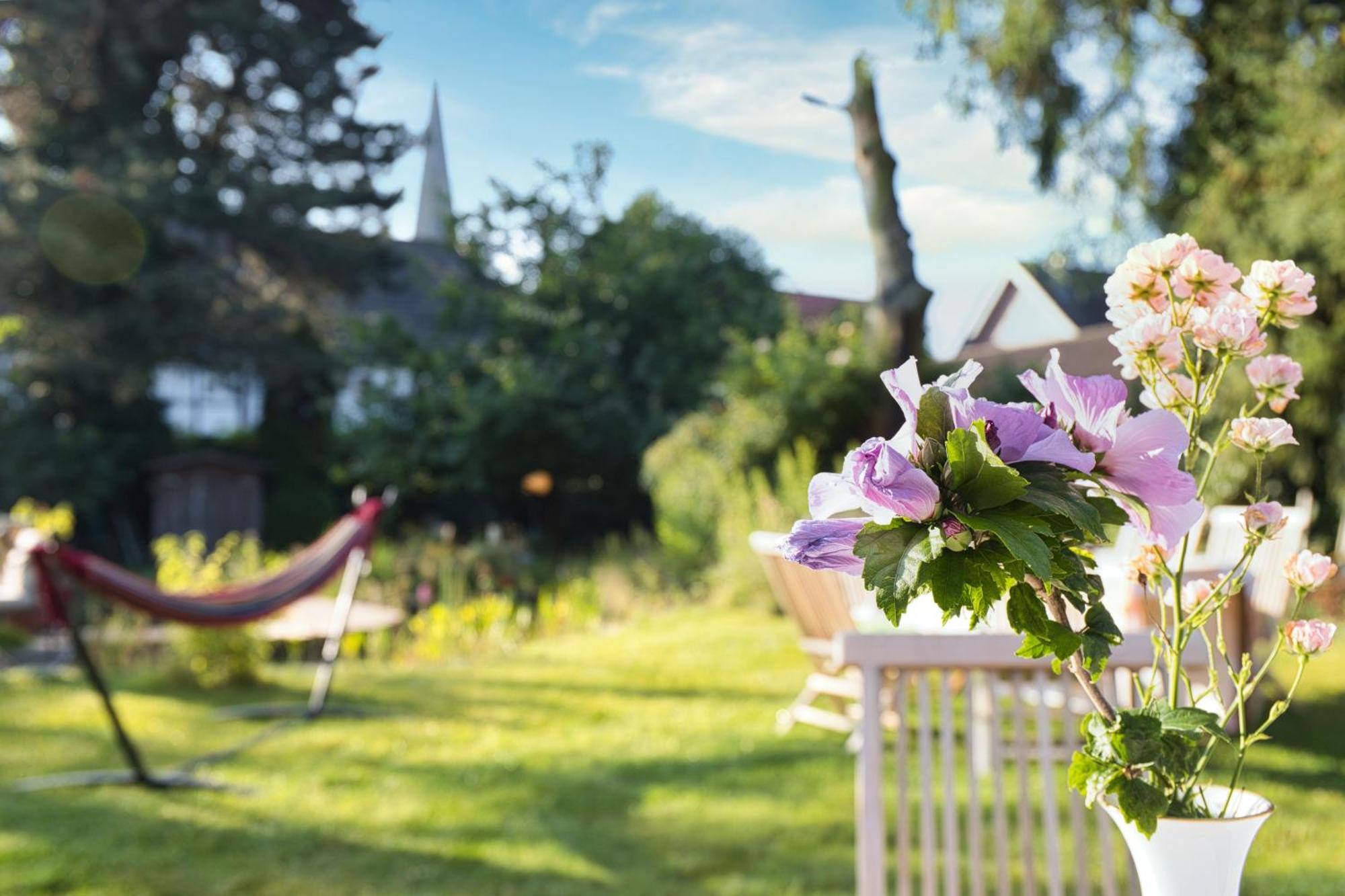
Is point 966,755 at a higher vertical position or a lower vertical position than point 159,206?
lower

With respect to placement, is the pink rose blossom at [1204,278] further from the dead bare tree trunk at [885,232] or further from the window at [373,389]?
the window at [373,389]

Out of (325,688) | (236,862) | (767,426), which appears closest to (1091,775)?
(236,862)

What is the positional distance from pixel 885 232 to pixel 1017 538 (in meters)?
6.84

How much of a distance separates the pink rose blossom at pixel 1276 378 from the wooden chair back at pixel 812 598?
272cm

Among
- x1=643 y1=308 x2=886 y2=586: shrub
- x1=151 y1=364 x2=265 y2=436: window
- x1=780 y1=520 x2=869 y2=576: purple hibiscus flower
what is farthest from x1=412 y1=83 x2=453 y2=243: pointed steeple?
x1=780 y1=520 x2=869 y2=576: purple hibiscus flower

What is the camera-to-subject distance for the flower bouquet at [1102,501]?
0.54 metres

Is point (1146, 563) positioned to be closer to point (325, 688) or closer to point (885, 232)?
point (325, 688)

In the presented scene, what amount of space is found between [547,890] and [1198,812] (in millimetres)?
2173

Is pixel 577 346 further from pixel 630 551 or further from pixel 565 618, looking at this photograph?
pixel 565 618

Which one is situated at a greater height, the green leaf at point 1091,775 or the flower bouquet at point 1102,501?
Answer: the flower bouquet at point 1102,501

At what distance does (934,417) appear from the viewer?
564 millimetres

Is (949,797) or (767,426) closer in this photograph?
(949,797)

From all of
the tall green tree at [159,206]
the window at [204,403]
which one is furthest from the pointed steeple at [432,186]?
the window at [204,403]

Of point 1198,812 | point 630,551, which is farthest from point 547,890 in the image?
point 630,551
